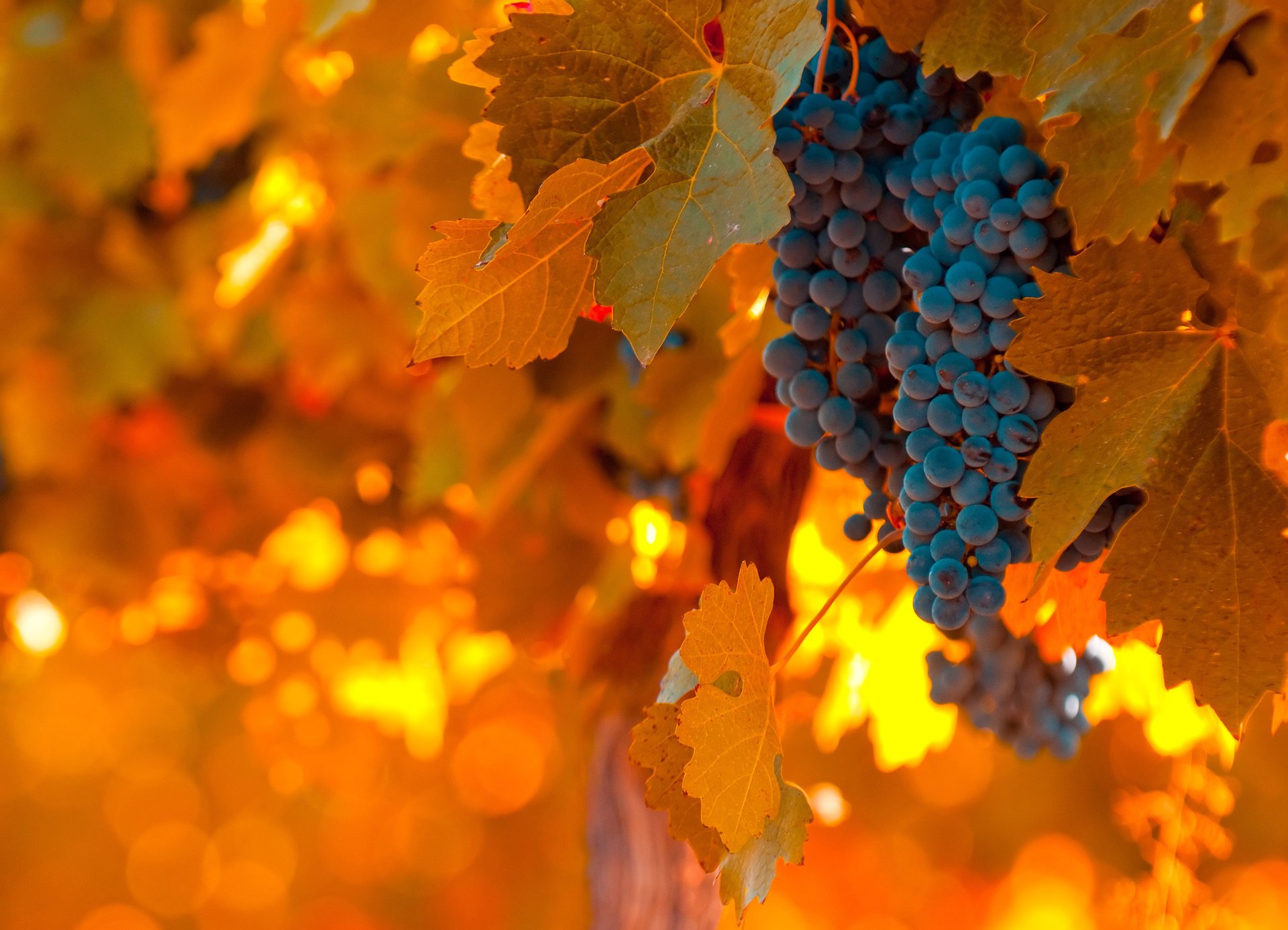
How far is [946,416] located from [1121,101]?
0.39 feet

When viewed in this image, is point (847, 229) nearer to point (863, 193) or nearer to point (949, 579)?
point (863, 193)

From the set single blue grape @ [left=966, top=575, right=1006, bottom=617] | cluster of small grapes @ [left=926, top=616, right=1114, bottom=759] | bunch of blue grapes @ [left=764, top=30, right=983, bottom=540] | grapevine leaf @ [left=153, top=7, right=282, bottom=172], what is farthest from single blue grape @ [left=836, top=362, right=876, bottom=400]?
grapevine leaf @ [left=153, top=7, right=282, bottom=172]

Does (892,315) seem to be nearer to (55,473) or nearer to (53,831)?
(55,473)

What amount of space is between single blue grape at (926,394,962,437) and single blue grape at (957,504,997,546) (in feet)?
0.10

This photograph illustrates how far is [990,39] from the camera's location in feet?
1.32

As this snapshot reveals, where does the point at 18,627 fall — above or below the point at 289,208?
below

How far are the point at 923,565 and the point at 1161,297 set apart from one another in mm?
123

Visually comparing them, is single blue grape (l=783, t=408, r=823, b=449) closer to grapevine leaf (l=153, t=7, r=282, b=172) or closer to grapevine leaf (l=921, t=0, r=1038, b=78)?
grapevine leaf (l=921, t=0, r=1038, b=78)

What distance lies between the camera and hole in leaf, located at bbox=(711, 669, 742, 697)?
0.39 meters

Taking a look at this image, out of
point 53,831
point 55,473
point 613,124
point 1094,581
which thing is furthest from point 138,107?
point 53,831

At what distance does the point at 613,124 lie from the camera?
39 centimetres

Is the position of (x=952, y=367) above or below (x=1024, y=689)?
above

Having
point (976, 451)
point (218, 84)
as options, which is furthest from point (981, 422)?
point (218, 84)

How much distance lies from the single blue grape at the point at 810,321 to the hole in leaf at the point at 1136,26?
155 millimetres
